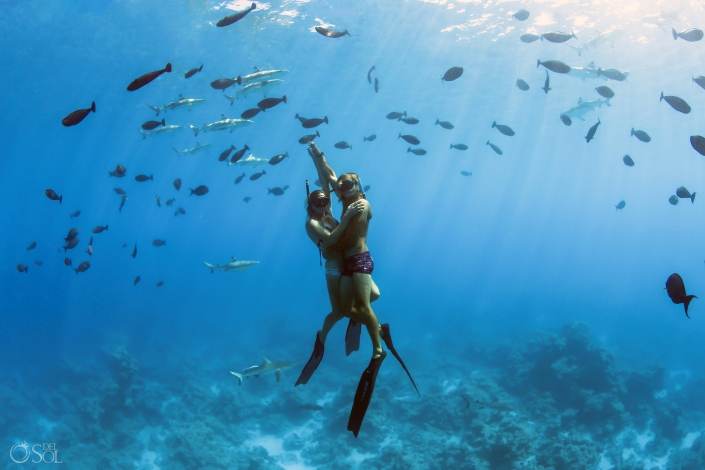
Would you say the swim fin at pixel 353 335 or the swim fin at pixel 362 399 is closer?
the swim fin at pixel 362 399

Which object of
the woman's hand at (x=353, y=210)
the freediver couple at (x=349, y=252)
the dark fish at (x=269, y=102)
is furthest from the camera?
the dark fish at (x=269, y=102)

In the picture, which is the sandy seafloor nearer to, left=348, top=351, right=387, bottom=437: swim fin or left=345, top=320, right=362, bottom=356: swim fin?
left=345, top=320, right=362, bottom=356: swim fin

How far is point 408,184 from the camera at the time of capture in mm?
110625

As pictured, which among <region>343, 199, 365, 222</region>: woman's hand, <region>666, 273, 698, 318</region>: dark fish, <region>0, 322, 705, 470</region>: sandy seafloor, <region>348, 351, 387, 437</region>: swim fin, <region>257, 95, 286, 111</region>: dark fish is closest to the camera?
<region>348, 351, 387, 437</region>: swim fin

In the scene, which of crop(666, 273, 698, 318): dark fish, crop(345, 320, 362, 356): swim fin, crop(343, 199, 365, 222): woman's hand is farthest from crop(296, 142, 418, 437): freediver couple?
crop(666, 273, 698, 318): dark fish

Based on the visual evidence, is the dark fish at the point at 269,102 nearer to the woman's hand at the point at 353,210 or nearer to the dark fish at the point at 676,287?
the woman's hand at the point at 353,210

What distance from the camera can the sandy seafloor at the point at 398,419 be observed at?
40.1ft

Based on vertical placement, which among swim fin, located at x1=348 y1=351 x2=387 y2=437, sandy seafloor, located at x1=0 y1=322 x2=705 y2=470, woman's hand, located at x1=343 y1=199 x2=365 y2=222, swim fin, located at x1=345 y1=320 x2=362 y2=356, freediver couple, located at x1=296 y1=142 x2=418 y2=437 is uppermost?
woman's hand, located at x1=343 y1=199 x2=365 y2=222

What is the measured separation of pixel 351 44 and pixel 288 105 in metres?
11.3

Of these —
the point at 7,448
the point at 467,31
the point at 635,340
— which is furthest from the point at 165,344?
the point at 635,340

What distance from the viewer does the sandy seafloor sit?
12.2 meters

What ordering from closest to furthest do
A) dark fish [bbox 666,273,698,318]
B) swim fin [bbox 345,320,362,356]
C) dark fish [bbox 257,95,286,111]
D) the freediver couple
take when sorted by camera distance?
the freediver couple, dark fish [bbox 666,273,698,318], swim fin [bbox 345,320,362,356], dark fish [bbox 257,95,286,111]

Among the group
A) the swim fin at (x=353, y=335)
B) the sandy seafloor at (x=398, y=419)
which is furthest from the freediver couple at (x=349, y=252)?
the sandy seafloor at (x=398, y=419)

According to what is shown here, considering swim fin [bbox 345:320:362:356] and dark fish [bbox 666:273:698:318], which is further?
swim fin [bbox 345:320:362:356]
